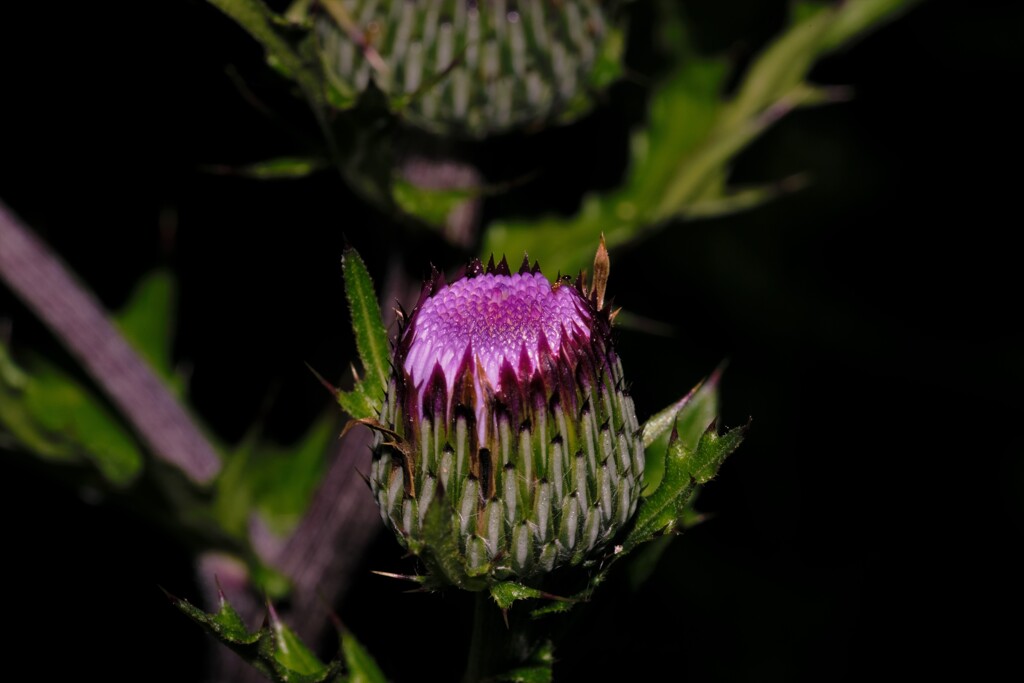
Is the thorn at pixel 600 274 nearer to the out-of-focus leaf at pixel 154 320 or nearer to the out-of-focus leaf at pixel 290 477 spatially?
the out-of-focus leaf at pixel 290 477

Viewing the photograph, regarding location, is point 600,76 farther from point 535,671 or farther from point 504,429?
point 535,671

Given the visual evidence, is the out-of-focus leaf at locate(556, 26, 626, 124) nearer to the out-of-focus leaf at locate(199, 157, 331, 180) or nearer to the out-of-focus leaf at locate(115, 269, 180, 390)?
the out-of-focus leaf at locate(199, 157, 331, 180)

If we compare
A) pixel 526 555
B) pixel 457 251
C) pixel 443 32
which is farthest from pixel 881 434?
pixel 526 555

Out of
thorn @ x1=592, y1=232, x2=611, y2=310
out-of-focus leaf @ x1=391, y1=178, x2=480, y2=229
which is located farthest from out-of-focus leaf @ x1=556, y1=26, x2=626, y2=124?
thorn @ x1=592, y1=232, x2=611, y2=310

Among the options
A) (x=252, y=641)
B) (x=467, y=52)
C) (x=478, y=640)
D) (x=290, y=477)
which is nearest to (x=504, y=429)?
(x=478, y=640)

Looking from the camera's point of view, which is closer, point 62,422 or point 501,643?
point 501,643
